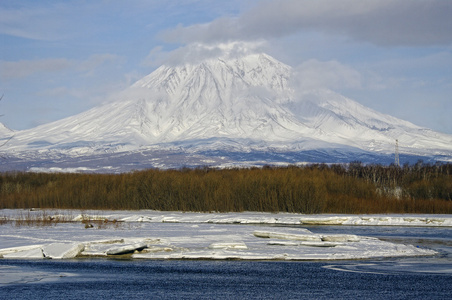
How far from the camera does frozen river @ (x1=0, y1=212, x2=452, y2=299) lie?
20.2 m

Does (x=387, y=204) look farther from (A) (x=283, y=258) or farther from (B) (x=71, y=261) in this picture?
(B) (x=71, y=261)

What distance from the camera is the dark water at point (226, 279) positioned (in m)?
19.9

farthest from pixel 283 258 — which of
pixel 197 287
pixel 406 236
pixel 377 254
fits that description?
pixel 406 236

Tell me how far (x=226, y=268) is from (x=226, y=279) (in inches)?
88.0

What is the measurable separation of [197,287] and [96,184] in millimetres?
42957

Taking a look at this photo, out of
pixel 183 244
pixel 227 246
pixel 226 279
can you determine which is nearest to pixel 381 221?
pixel 183 244

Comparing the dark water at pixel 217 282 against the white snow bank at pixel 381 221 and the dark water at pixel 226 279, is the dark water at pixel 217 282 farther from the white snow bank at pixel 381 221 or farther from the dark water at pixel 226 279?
the white snow bank at pixel 381 221

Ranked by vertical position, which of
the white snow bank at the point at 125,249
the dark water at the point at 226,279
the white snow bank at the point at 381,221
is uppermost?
the white snow bank at the point at 125,249

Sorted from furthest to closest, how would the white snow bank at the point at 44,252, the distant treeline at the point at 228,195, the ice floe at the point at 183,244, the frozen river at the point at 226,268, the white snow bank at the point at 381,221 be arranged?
the distant treeline at the point at 228,195 < the white snow bank at the point at 381,221 < the ice floe at the point at 183,244 < the white snow bank at the point at 44,252 < the frozen river at the point at 226,268

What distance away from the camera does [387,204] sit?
57.4 metres

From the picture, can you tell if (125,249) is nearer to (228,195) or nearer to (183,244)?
(183,244)

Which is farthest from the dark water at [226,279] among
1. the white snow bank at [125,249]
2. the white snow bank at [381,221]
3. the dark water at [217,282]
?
the white snow bank at [381,221]

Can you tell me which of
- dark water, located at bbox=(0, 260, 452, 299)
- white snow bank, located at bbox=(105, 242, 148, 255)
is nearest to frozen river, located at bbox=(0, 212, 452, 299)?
dark water, located at bbox=(0, 260, 452, 299)

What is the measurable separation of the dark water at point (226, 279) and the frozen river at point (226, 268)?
32 mm
